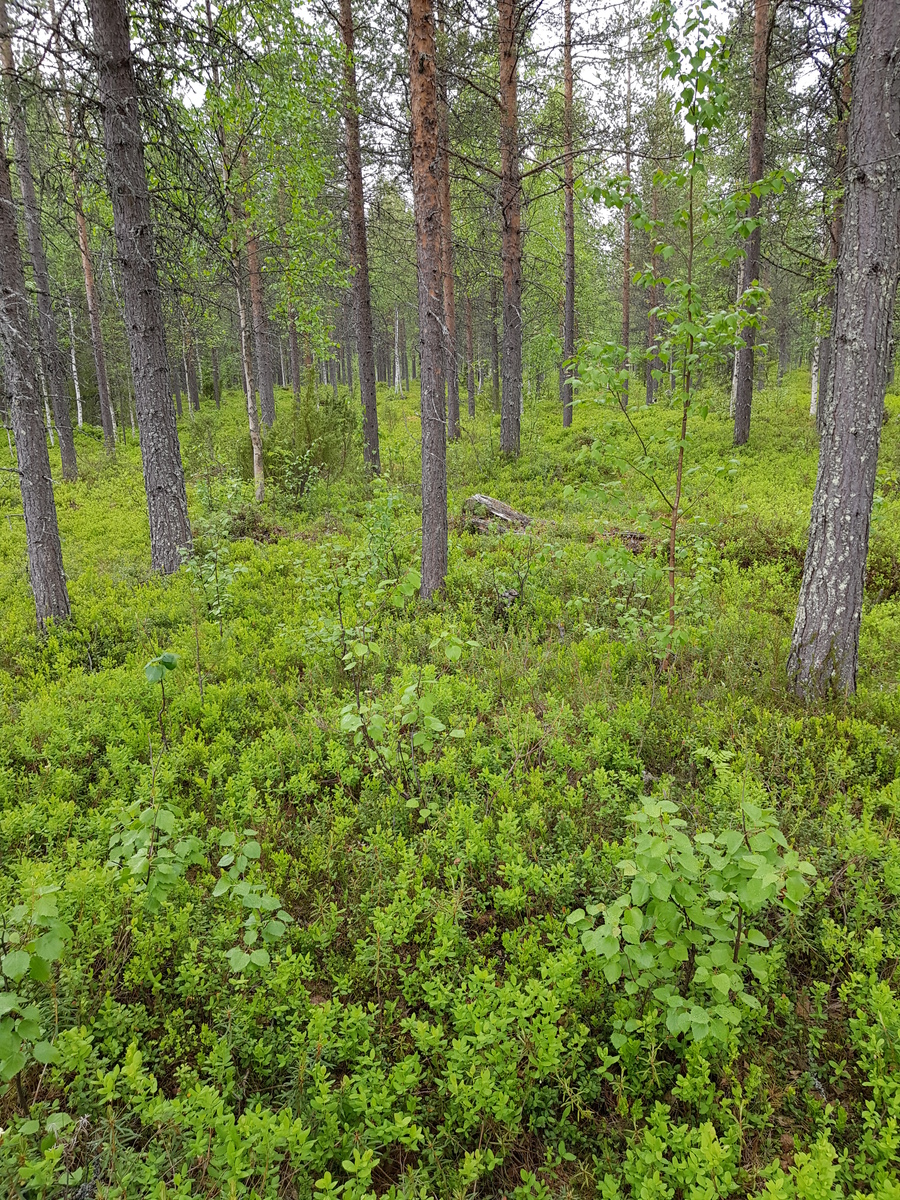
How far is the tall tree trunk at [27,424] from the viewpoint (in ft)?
21.1

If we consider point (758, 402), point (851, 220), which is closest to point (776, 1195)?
point (851, 220)

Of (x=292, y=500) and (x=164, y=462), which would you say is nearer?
(x=164, y=462)

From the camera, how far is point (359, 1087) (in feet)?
7.82

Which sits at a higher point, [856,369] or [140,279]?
[140,279]

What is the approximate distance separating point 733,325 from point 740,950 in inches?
166

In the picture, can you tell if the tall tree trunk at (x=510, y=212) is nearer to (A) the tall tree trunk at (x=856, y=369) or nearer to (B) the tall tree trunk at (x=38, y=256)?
(B) the tall tree trunk at (x=38, y=256)

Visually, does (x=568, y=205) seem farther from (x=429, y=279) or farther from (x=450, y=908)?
(x=450, y=908)

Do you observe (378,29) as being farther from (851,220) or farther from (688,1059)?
(688,1059)

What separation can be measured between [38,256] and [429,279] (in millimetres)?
13375

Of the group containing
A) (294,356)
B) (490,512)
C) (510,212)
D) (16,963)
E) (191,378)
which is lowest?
(16,963)

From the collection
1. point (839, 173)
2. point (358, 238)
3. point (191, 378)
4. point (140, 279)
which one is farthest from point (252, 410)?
point (191, 378)

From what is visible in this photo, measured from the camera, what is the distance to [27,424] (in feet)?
22.3

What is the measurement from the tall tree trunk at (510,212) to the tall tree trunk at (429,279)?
669cm

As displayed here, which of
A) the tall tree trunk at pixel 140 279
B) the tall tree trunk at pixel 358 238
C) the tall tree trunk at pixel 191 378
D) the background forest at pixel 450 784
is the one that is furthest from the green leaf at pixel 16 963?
the tall tree trunk at pixel 191 378
